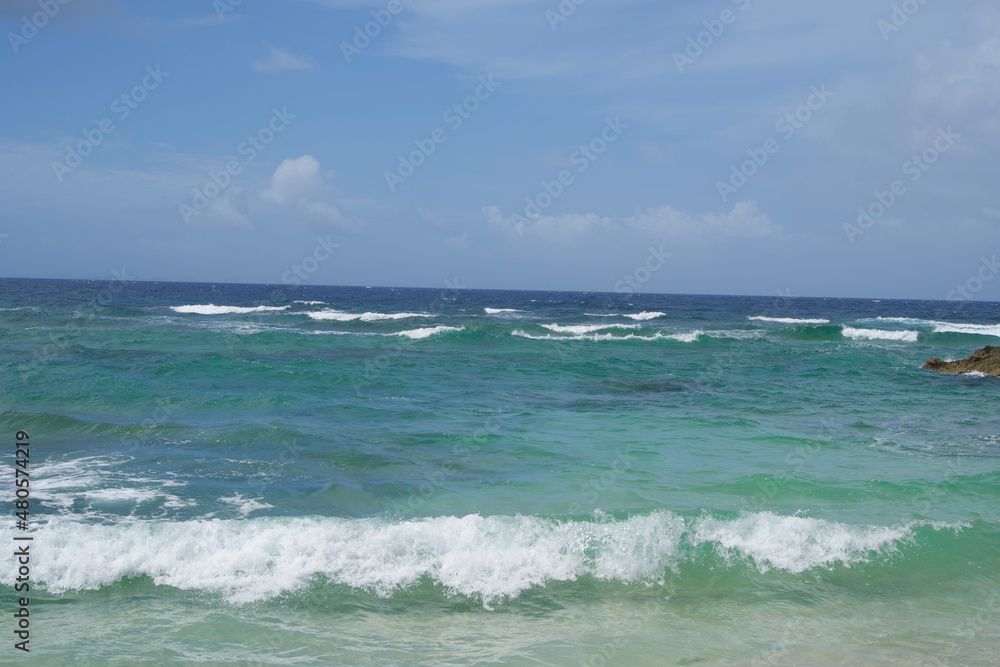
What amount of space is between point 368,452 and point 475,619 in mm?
5193

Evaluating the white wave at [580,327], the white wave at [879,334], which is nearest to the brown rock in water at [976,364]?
the white wave at [879,334]

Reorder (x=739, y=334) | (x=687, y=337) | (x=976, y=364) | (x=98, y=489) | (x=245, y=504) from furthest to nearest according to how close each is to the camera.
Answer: (x=739, y=334), (x=687, y=337), (x=976, y=364), (x=98, y=489), (x=245, y=504)

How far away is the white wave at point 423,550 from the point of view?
6477 mm

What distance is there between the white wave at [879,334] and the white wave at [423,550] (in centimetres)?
3390

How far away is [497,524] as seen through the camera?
743 cm

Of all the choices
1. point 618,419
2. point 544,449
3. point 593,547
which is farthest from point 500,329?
point 593,547

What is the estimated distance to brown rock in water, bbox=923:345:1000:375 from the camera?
21734 millimetres

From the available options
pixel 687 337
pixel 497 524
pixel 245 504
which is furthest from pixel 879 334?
pixel 245 504

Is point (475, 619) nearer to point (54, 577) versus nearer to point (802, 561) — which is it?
point (802, 561)

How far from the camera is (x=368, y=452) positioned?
1077cm

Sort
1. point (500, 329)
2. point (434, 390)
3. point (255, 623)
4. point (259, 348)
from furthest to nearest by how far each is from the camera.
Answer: point (500, 329)
point (259, 348)
point (434, 390)
point (255, 623)

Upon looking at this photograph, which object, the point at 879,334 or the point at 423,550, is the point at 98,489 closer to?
the point at 423,550

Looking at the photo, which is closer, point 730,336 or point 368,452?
point 368,452

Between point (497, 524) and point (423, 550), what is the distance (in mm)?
893
